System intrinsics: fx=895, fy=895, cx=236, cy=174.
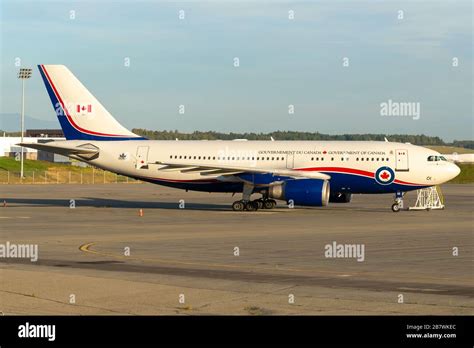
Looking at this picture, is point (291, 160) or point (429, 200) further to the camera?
point (429, 200)

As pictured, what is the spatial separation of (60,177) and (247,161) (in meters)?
62.0

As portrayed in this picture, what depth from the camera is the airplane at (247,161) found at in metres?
49.6

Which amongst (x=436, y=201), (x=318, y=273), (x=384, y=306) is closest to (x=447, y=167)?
(x=436, y=201)

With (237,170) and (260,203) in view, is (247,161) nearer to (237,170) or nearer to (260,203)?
(260,203)

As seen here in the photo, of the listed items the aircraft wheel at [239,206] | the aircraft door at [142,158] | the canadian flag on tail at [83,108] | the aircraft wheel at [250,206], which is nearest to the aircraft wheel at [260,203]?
the aircraft wheel at [250,206]

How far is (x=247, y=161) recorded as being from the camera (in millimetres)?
51875

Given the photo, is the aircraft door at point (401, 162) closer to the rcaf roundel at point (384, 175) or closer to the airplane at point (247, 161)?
the airplane at point (247, 161)

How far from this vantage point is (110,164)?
2088 inches

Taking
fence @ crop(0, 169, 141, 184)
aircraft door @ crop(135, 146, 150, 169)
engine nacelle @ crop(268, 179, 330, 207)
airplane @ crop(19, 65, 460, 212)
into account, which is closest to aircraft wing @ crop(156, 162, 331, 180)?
airplane @ crop(19, 65, 460, 212)

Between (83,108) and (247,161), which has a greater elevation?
(83,108)

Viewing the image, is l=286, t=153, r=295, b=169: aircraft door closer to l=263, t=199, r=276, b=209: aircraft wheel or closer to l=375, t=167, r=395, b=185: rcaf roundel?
l=263, t=199, r=276, b=209: aircraft wheel

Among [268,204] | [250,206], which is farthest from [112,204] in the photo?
[268,204]
